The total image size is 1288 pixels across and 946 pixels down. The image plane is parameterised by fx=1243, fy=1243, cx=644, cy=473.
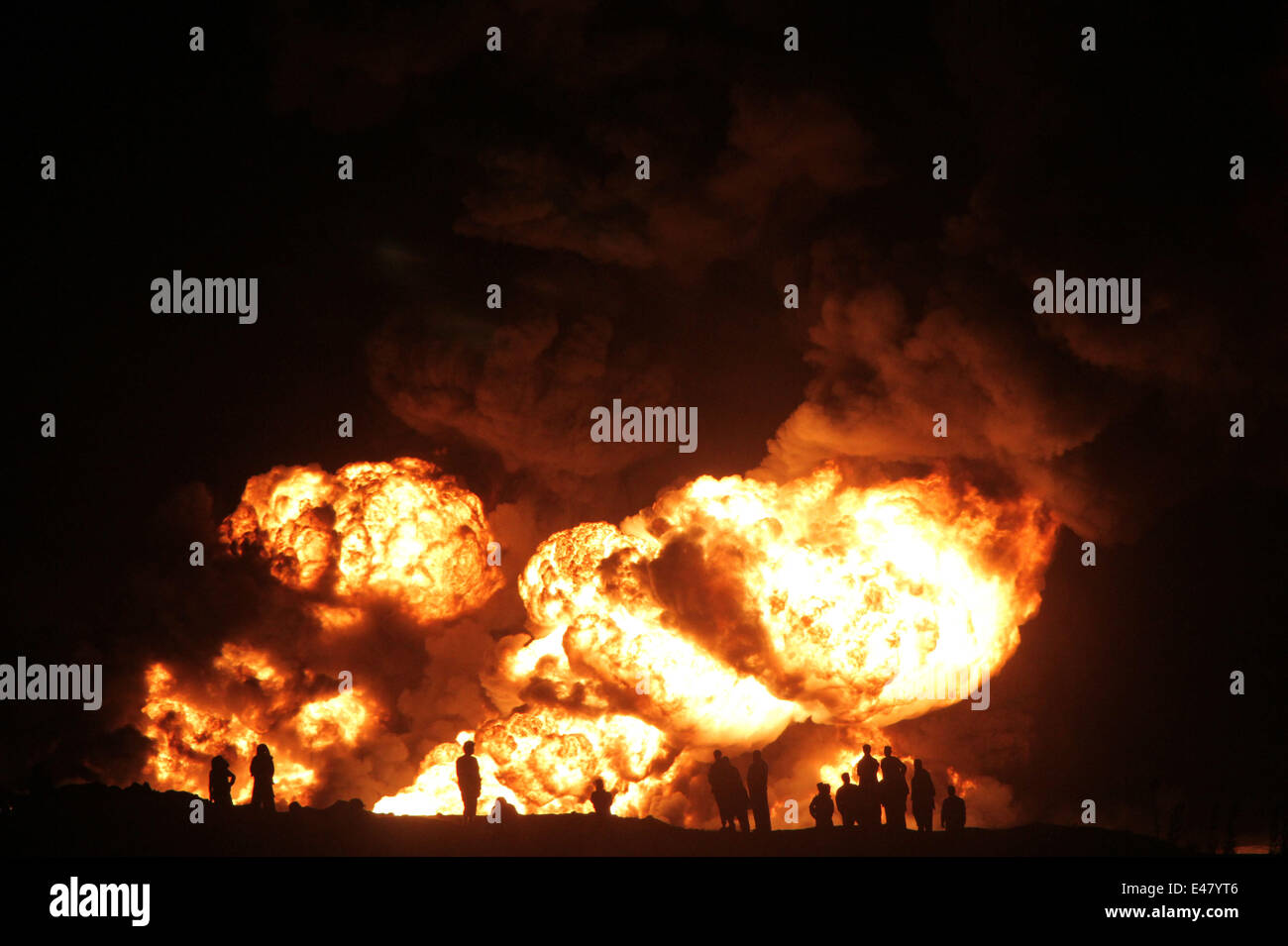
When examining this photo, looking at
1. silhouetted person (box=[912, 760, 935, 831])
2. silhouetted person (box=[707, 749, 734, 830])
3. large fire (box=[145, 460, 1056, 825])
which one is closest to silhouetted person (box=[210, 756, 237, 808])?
large fire (box=[145, 460, 1056, 825])

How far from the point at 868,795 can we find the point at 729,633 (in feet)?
32.0

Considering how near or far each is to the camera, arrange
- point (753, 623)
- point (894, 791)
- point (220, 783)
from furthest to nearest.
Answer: point (753, 623), point (220, 783), point (894, 791)

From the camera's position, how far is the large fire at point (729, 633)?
33312mm

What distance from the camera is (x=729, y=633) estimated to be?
33.8 m

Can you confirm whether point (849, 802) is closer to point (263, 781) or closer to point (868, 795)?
point (868, 795)

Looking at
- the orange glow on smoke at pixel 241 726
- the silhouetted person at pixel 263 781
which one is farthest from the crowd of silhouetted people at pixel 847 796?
the orange glow on smoke at pixel 241 726

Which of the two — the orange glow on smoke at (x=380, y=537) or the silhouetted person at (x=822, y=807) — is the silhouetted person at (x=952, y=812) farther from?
Result: the orange glow on smoke at (x=380, y=537)

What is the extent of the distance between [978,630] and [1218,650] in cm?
1328

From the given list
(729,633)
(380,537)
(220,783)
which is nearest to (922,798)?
(729,633)

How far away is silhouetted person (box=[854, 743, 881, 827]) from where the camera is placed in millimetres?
24453

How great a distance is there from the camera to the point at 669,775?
37094 millimetres

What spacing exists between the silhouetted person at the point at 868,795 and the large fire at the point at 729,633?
8137 mm

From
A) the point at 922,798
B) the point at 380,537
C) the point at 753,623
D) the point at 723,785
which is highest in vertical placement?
the point at 380,537
